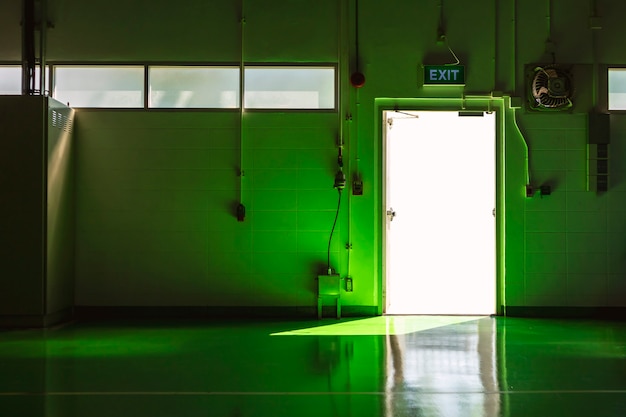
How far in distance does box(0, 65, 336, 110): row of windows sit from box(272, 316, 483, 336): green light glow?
7.77ft

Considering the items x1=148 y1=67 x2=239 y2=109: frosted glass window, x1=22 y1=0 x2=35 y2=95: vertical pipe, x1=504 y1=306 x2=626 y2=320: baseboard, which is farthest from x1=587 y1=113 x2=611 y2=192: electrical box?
x1=22 y1=0 x2=35 y2=95: vertical pipe

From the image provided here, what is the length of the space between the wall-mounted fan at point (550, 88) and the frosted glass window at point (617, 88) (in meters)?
0.53

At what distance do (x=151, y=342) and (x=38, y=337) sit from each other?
1.10m

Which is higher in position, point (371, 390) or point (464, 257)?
point (464, 257)

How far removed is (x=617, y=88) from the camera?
7.77 m

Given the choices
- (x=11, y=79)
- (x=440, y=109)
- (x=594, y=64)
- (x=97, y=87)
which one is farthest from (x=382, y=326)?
(x=11, y=79)

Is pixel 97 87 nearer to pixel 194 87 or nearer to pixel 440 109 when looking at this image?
pixel 194 87

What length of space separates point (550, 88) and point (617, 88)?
84 cm

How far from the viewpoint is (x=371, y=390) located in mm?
4332

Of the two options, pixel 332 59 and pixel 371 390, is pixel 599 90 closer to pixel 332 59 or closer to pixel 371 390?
pixel 332 59

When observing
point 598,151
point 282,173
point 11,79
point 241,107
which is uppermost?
point 11,79

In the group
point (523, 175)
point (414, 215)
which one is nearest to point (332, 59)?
point (414, 215)

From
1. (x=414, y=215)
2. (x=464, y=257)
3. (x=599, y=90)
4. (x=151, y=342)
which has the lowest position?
(x=151, y=342)

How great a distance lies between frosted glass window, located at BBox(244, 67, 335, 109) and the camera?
7.63 meters
